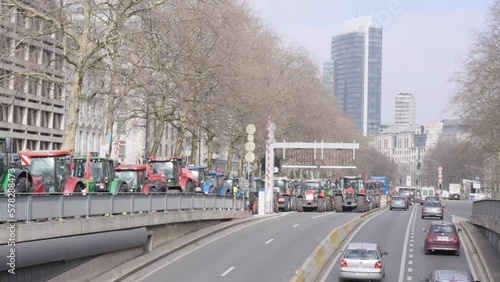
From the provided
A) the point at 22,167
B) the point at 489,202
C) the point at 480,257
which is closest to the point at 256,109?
the point at 489,202

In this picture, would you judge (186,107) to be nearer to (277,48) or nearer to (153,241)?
(153,241)

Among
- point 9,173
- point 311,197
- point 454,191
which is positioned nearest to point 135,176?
point 9,173

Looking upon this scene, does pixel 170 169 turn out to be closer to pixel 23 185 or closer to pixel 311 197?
pixel 23 185

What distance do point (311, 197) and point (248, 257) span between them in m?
36.6

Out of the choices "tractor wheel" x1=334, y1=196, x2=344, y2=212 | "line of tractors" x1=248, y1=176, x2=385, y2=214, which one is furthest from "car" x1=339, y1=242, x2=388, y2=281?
"tractor wheel" x1=334, y1=196, x2=344, y2=212

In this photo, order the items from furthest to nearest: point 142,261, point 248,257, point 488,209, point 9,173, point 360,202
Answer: point 360,202, point 488,209, point 248,257, point 142,261, point 9,173

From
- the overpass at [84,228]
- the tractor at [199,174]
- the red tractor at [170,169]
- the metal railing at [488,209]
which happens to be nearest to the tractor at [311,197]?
the metal railing at [488,209]

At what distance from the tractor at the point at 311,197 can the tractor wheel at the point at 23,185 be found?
46090mm

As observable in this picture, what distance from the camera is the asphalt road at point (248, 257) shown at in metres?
28.6

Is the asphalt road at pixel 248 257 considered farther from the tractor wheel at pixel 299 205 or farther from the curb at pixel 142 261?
the tractor wheel at pixel 299 205

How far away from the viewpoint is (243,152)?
275 ft

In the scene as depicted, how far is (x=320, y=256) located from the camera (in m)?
32.5

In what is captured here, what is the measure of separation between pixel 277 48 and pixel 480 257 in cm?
5560

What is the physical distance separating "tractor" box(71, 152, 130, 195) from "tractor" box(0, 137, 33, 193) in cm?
645
